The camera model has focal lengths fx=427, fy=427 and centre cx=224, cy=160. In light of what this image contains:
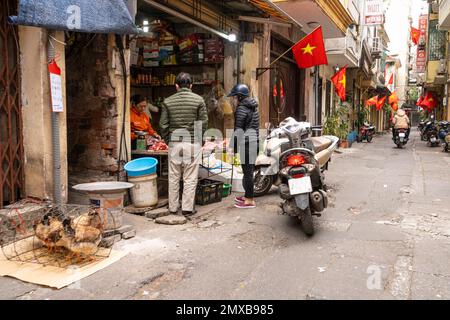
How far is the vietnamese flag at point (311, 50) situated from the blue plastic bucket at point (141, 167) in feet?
18.5

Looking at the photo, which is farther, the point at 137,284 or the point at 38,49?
the point at 38,49

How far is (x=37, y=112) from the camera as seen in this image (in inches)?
194

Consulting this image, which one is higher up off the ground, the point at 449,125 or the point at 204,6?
the point at 204,6

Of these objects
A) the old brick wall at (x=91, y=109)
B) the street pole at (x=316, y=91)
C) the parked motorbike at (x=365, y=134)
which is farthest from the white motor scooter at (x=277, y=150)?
the parked motorbike at (x=365, y=134)

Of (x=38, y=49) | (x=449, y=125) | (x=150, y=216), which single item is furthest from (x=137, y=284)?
(x=449, y=125)

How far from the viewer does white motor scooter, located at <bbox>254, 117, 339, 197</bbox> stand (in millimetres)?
5973

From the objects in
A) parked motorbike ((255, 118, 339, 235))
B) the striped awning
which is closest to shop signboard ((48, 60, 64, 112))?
parked motorbike ((255, 118, 339, 235))

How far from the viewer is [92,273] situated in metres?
3.87

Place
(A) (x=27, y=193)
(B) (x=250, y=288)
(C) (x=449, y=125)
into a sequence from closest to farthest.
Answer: (B) (x=250, y=288)
(A) (x=27, y=193)
(C) (x=449, y=125)

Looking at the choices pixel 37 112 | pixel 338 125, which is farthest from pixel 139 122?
pixel 338 125

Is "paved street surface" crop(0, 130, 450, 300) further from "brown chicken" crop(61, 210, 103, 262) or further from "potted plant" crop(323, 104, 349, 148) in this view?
"potted plant" crop(323, 104, 349, 148)

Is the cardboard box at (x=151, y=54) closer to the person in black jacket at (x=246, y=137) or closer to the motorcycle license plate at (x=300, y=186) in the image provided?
the person in black jacket at (x=246, y=137)
